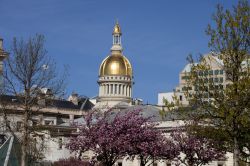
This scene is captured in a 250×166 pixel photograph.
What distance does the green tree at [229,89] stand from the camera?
35.4 meters

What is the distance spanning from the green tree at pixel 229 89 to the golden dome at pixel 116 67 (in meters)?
110

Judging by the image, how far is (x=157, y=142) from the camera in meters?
69.2

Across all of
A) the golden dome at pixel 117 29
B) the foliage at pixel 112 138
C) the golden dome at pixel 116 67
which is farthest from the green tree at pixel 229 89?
the golden dome at pixel 117 29

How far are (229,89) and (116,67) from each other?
11337 cm

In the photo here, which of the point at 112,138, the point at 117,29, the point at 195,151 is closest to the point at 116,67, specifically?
the point at 117,29

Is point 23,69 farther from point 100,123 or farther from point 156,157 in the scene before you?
point 156,157

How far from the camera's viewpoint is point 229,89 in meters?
35.6

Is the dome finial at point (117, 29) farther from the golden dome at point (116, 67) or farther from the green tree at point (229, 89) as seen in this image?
the green tree at point (229, 89)

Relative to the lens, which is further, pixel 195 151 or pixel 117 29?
pixel 117 29

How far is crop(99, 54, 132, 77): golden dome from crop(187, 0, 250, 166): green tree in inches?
4344

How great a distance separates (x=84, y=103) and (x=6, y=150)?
316ft

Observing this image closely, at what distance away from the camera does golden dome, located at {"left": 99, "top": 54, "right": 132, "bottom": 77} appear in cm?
14825

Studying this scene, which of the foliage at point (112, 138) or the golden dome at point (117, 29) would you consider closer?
the foliage at point (112, 138)

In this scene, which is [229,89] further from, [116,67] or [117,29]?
[117,29]
